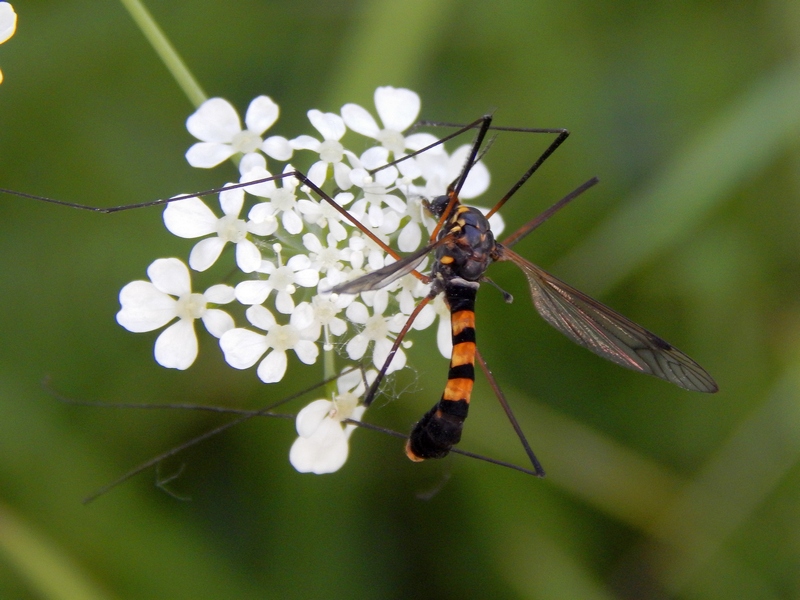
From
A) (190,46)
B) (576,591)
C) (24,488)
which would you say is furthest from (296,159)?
(576,591)

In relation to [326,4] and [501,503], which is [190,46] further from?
[501,503]

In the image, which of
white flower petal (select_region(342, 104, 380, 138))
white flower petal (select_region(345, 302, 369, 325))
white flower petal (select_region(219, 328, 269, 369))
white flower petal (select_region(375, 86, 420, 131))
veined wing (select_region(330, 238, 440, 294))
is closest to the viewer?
veined wing (select_region(330, 238, 440, 294))

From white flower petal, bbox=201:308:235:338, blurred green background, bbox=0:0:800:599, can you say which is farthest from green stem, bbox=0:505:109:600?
white flower petal, bbox=201:308:235:338

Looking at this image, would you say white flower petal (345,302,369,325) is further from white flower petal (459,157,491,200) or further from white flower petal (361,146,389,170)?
white flower petal (459,157,491,200)

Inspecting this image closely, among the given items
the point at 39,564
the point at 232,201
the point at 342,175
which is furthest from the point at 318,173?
the point at 39,564

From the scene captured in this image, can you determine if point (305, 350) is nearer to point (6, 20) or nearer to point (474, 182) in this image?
point (474, 182)
